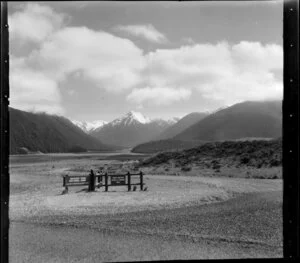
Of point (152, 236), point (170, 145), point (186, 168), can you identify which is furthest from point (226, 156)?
point (170, 145)

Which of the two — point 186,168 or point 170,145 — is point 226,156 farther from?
point 170,145

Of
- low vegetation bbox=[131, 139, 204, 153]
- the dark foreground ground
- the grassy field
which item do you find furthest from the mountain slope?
low vegetation bbox=[131, 139, 204, 153]

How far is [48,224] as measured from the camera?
11633 mm

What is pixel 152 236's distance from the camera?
9531 mm

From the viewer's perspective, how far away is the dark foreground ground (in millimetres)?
7648

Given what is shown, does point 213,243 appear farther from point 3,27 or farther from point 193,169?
point 193,169

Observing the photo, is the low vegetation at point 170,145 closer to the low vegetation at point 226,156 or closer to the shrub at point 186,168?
the low vegetation at point 226,156

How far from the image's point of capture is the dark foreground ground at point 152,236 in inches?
301

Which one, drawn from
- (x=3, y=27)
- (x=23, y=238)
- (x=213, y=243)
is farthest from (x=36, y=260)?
(x=3, y=27)

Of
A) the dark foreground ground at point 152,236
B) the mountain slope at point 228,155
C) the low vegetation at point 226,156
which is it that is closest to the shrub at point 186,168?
the low vegetation at point 226,156

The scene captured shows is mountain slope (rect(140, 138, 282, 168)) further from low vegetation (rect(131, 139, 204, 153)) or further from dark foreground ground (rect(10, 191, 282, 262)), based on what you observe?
low vegetation (rect(131, 139, 204, 153))

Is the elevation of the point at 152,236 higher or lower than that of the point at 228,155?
lower

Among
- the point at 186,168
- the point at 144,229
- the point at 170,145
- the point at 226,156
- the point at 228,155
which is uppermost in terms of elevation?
the point at 228,155

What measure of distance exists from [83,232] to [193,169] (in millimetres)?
34327
